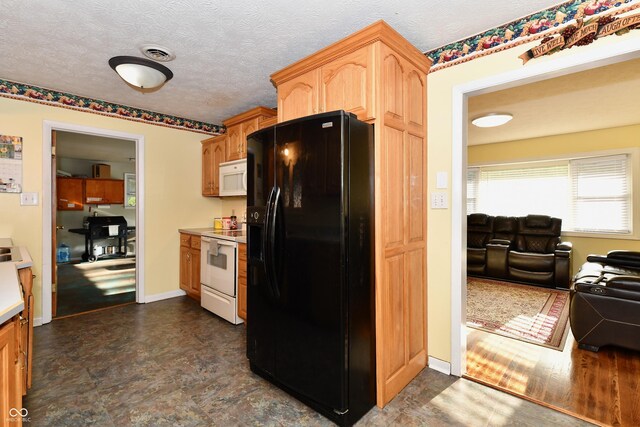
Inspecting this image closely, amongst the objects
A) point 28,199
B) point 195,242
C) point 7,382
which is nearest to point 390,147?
point 7,382

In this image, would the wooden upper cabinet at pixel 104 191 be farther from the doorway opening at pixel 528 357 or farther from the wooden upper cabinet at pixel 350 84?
the doorway opening at pixel 528 357

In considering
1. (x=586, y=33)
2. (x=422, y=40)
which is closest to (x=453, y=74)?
(x=422, y=40)

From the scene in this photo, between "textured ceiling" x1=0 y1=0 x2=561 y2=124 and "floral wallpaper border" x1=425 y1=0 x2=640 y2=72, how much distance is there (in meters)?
0.06

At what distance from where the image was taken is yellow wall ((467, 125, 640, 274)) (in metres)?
4.46

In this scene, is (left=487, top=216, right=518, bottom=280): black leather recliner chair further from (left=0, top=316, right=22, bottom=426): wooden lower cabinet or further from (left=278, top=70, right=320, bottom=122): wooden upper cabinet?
(left=0, top=316, right=22, bottom=426): wooden lower cabinet

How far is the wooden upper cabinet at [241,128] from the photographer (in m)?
3.45

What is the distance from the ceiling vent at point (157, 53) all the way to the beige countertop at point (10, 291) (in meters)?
1.64

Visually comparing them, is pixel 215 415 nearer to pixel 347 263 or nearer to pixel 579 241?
pixel 347 263

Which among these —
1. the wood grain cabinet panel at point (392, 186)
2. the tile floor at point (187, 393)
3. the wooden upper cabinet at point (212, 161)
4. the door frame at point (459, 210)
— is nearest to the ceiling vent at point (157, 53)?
the wooden upper cabinet at point (212, 161)

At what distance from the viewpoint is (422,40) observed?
2.14 meters

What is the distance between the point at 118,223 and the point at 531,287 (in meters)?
8.10

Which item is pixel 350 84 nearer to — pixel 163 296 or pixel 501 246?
pixel 163 296

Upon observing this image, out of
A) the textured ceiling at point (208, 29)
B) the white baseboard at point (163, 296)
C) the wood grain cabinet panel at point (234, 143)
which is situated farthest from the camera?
the white baseboard at point (163, 296)

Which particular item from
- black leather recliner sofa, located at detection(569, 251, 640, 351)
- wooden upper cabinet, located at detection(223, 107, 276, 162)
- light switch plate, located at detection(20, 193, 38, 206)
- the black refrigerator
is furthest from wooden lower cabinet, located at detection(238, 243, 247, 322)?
black leather recliner sofa, located at detection(569, 251, 640, 351)
